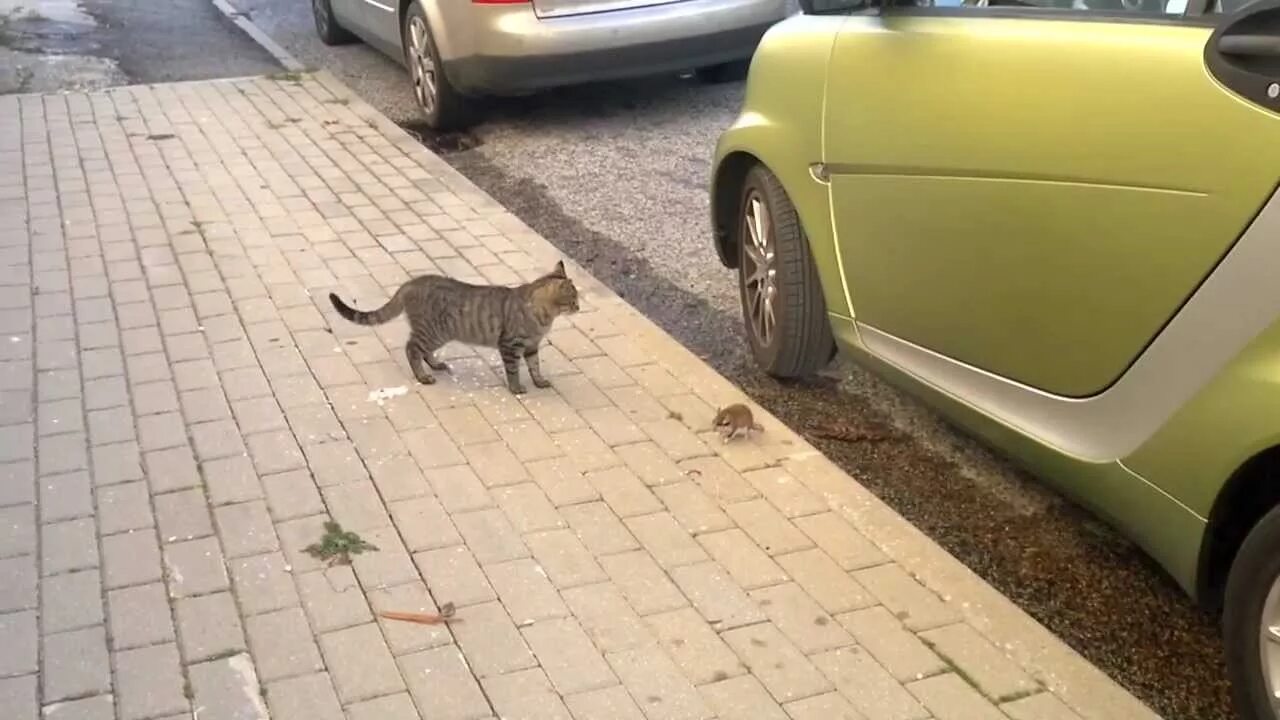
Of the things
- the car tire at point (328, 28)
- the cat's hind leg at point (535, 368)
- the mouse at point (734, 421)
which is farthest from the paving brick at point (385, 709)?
the car tire at point (328, 28)

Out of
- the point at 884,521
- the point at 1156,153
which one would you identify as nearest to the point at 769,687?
the point at 884,521

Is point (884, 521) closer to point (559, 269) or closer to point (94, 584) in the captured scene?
point (559, 269)

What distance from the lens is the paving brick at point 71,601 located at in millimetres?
3564

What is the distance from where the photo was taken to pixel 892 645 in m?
3.53

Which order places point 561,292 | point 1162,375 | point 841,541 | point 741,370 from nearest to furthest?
point 1162,375, point 841,541, point 561,292, point 741,370

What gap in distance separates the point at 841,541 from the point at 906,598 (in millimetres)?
347

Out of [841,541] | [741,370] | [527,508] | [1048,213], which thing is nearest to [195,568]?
[527,508]

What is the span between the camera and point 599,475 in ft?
14.5

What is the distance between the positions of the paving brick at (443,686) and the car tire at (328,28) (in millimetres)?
9457

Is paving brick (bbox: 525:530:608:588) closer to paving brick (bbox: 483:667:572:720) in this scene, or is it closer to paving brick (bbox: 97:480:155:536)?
paving brick (bbox: 483:667:572:720)

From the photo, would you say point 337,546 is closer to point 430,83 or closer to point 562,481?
point 562,481

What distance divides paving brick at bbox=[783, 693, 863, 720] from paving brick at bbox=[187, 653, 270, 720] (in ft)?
4.21

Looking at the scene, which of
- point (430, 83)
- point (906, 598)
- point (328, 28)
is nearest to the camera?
point (906, 598)

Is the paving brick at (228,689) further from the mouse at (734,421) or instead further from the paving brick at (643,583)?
the mouse at (734,421)
